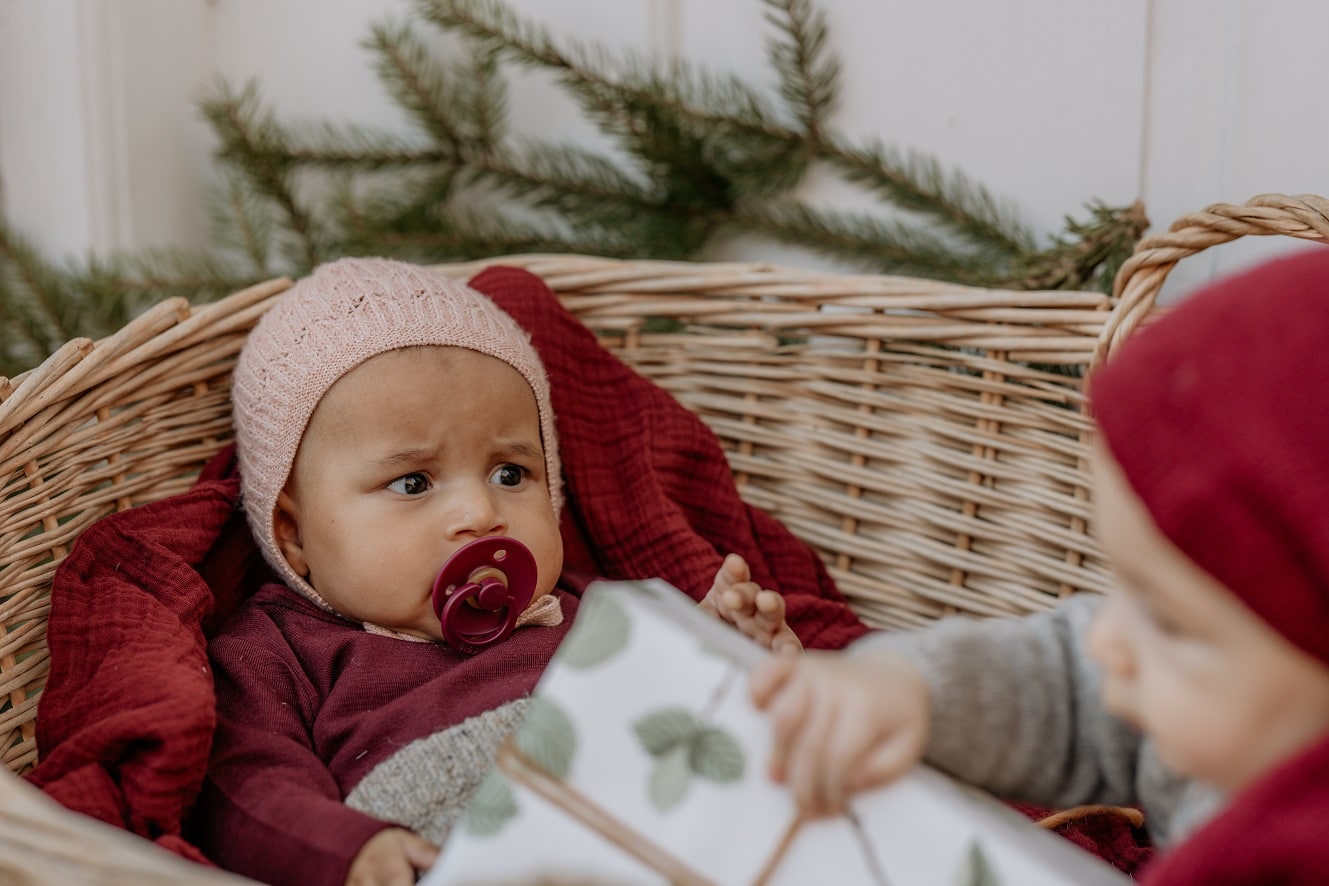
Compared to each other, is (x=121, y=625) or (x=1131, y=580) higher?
(x=1131, y=580)

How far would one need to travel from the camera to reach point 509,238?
1.55 m

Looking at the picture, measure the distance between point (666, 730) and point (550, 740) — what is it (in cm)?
6

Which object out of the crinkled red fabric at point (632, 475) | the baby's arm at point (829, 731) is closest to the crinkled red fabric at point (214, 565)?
the crinkled red fabric at point (632, 475)

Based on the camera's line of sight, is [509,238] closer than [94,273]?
No

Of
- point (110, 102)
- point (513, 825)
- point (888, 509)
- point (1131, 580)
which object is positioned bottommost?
point (888, 509)

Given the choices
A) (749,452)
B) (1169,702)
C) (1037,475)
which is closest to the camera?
(1169,702)

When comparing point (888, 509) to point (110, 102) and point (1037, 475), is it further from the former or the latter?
point (110, 102)

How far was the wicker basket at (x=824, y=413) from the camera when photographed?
3.31ft

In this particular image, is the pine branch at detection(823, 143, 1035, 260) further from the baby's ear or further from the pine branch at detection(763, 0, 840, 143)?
the baby's ear

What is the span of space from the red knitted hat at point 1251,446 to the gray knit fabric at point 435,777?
535 millimetres

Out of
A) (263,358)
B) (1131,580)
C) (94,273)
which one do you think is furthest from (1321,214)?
(94,273)

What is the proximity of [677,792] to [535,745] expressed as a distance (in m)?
0.07

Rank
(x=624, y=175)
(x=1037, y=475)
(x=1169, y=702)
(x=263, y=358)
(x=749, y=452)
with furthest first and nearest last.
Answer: (x=624, y=175), (x=749, y=452), (x=1037, y=475), (x=263, y=358), (x=1169, y=702)

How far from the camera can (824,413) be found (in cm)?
130
